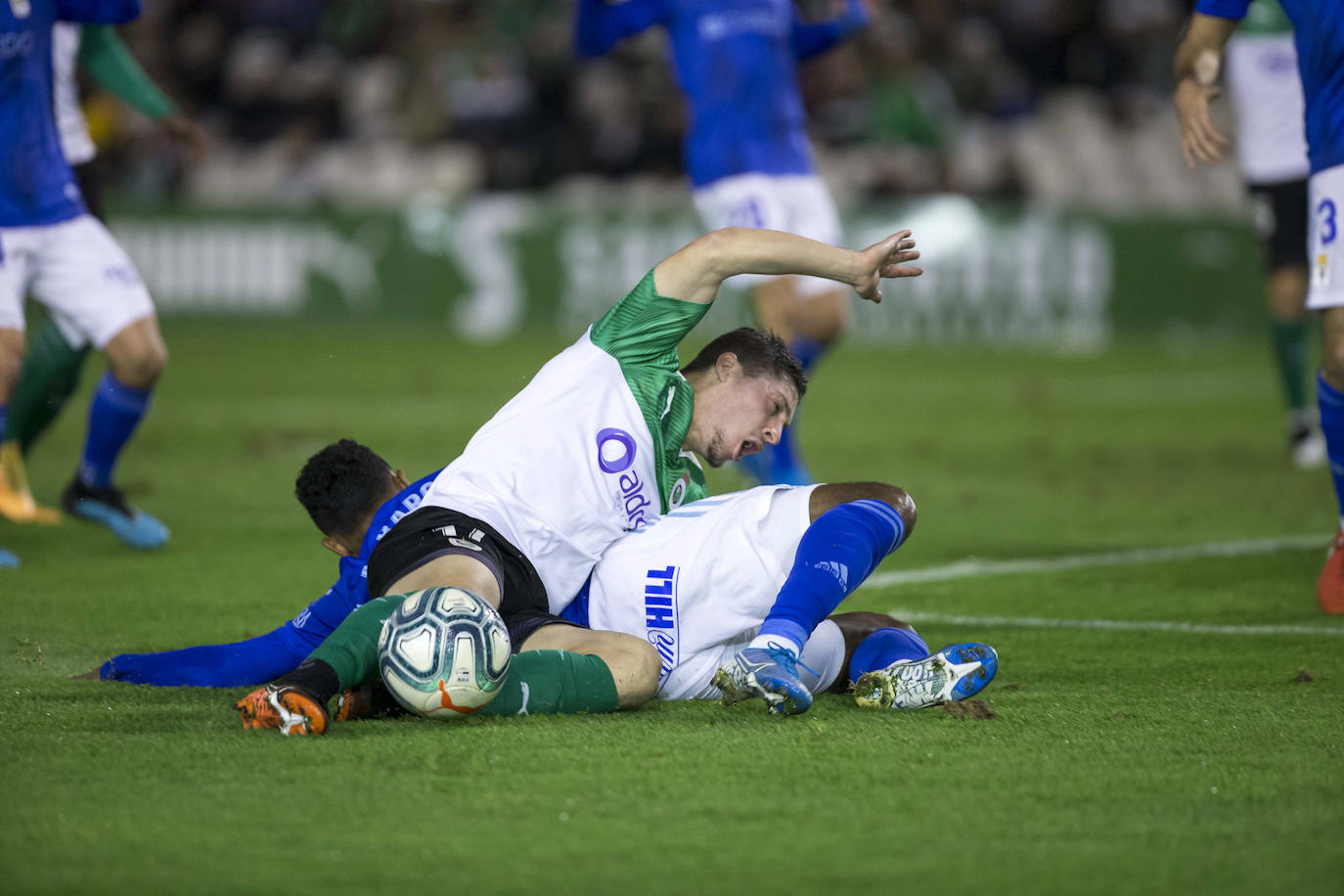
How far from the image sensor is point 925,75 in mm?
16734

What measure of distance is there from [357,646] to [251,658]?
1.69 feet

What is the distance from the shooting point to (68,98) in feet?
20.7

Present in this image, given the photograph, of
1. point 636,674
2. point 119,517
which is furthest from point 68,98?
point 636,674

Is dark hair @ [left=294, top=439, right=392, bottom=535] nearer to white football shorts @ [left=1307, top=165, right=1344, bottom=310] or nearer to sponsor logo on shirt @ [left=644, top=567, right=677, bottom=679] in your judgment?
sponsor logo on shirt @ [left=644, top=567, right=677, bottom=679]

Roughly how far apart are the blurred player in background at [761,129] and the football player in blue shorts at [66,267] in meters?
2.24

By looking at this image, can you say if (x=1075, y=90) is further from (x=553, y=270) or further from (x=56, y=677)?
(x=56, y=677)

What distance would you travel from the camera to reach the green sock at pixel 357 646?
3.05 metres

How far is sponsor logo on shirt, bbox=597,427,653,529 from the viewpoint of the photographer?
11.4ft

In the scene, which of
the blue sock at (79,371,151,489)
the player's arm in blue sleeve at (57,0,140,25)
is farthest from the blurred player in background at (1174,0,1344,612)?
the blue sock at (79,371,151,489)

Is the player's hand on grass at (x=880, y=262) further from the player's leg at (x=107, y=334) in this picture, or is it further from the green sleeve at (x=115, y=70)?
the green sleeve at (x=115, y=70)

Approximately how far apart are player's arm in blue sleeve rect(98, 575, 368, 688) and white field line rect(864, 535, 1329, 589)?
1919 mm

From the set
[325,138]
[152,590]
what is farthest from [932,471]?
[325,138]

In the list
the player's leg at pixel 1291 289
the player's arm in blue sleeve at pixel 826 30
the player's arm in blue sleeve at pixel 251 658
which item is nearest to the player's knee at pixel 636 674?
the player's arm in blue sleeve at pixel 251 658

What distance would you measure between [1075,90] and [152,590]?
14.4m
